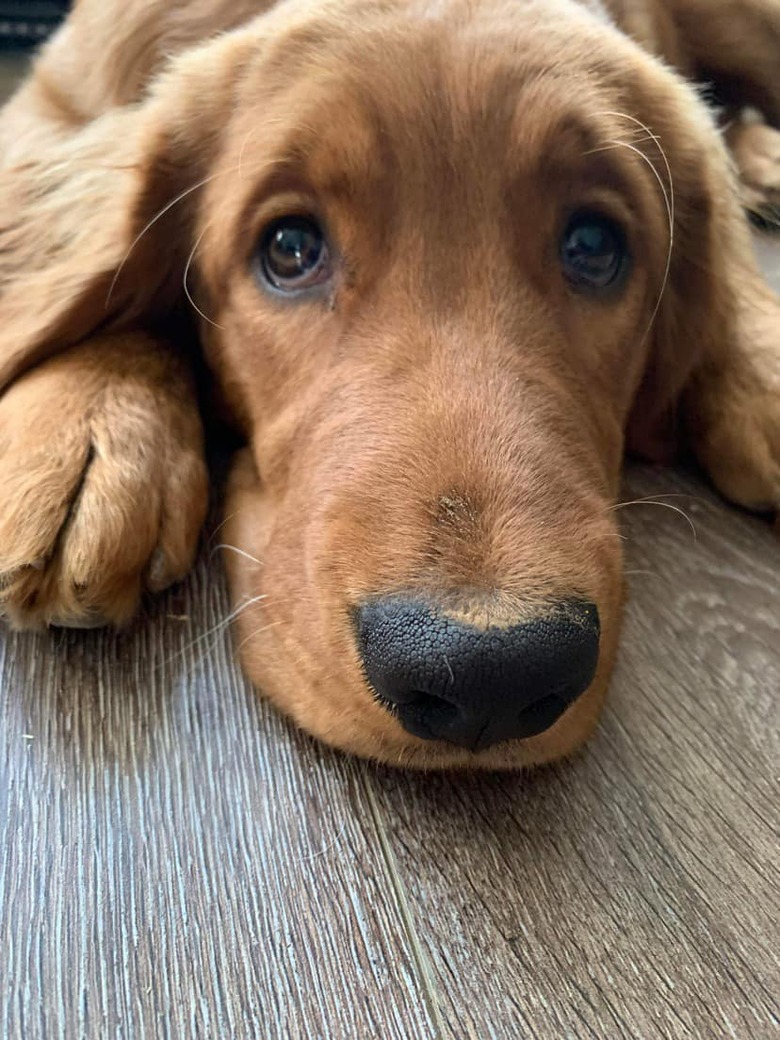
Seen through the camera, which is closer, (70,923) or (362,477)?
(70,923)

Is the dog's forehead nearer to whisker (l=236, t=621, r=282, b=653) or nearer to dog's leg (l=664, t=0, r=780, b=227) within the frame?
whisker (l=236, t=621, r=282, b=653)

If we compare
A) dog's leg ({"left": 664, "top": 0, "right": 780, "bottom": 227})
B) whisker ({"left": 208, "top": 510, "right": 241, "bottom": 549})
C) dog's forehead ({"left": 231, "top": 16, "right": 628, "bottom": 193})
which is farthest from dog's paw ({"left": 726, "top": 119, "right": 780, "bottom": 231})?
whisker ({"left": 208, "top": 510, "right": 241, "bottom": 549})

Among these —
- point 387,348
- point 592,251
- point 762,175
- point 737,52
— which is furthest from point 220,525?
point 737,52

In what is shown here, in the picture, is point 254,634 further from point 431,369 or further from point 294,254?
point 294,254

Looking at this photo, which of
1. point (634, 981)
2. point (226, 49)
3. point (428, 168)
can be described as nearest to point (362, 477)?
point (428, 168)

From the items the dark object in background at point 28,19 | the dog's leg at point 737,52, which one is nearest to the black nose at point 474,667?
the dog's leg at point 737,52

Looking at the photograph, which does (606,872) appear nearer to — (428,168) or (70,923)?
(70,923)
